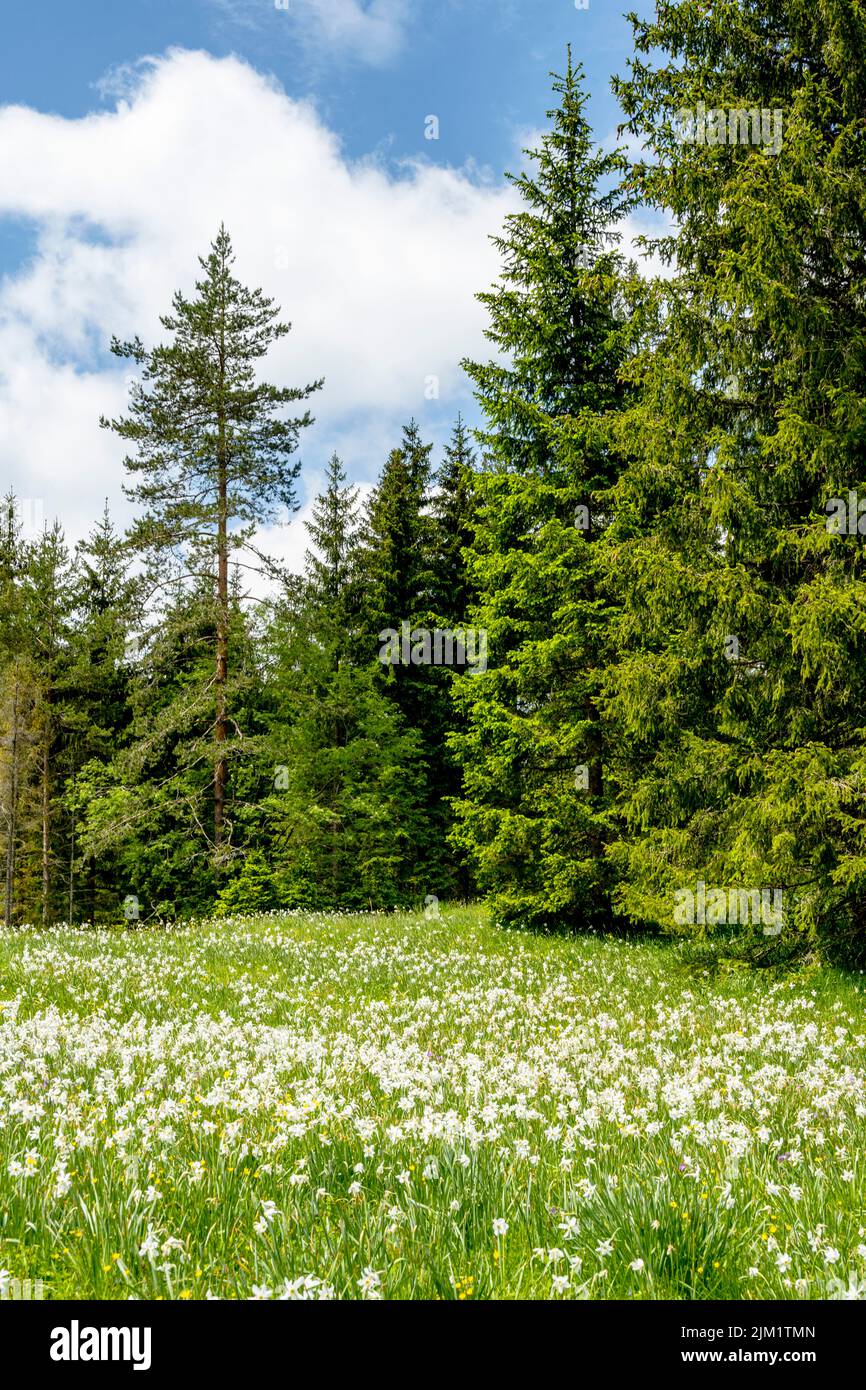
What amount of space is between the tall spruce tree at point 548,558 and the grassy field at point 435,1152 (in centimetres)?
679

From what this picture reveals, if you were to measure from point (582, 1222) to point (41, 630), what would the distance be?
35.0 m

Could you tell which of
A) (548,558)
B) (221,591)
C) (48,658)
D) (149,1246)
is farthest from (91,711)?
(149,1246)

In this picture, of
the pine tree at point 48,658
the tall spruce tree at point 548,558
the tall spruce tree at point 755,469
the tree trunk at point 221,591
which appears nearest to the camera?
the tall spruce tree at point 755,469

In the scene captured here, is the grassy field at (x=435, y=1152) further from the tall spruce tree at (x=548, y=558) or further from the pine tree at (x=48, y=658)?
the pine tree at (x=48, y=658)

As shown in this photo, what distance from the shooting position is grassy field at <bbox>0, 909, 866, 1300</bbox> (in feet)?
10.0

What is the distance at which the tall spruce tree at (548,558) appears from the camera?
15.1m

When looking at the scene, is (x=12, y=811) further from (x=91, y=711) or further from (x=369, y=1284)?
(x=369, y=1284)

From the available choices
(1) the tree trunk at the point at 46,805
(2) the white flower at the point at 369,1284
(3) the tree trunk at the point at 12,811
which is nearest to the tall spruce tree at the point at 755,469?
(2) the white flower at the point at 369,1284

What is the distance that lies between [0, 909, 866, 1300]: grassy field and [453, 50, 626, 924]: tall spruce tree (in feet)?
22.3

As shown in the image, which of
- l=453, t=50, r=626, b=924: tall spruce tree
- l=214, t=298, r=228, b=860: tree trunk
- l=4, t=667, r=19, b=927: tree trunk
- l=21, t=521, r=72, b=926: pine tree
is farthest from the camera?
l=21, t=521, r=72, b=926: pine tree

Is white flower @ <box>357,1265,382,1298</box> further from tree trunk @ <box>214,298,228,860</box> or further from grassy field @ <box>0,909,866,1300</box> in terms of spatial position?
tree trunk @ <box>214,298,228,860</box>

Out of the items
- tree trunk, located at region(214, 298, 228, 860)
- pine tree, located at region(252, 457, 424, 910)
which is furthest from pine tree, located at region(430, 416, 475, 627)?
tree trunk, located at region(214, 298, 228, 860)

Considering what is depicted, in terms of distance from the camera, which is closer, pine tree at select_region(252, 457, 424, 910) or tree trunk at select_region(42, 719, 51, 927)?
pine tree at select_region(252, 457, 424, 910)

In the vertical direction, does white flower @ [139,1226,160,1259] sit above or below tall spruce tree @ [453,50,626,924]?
below
